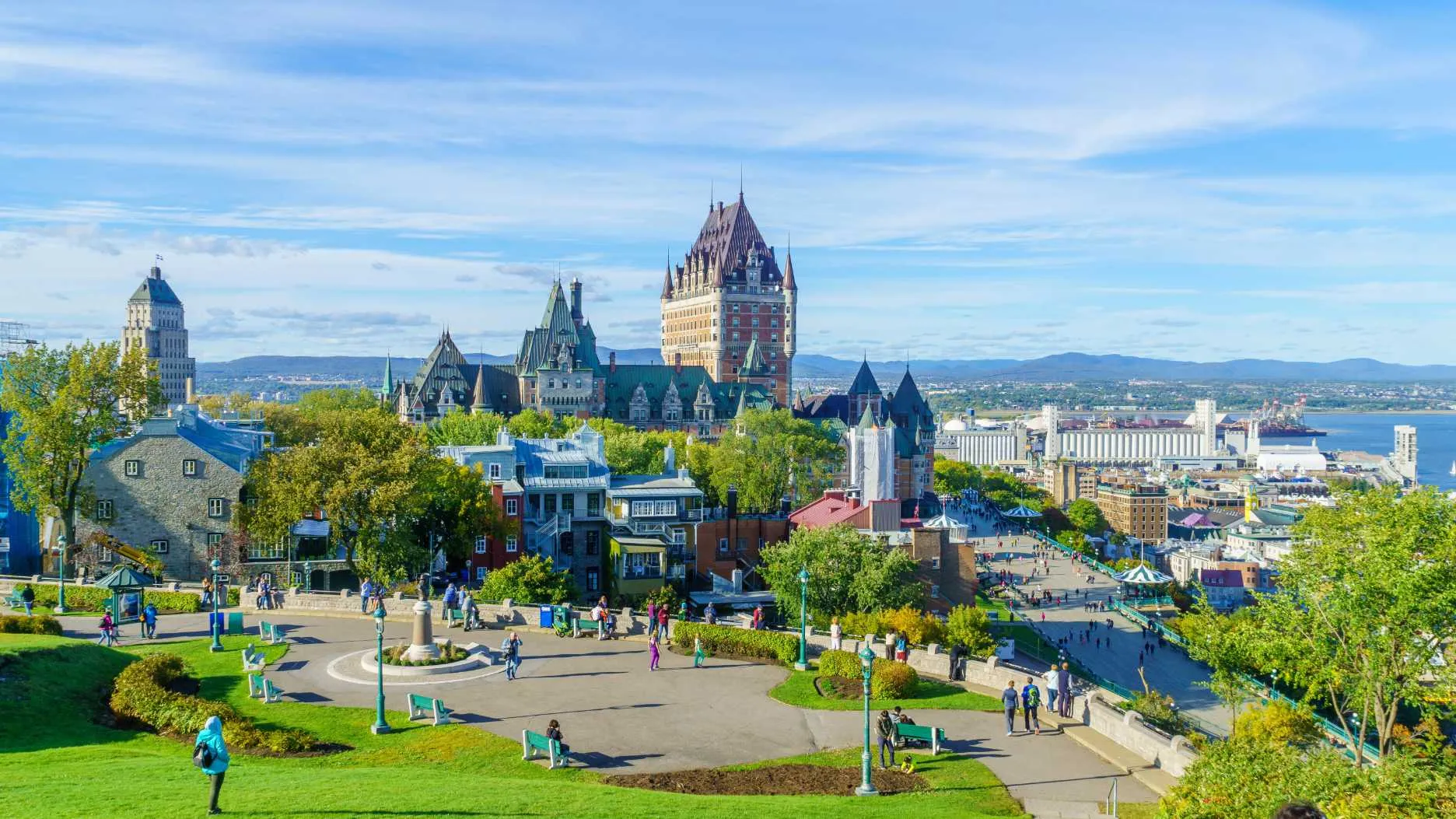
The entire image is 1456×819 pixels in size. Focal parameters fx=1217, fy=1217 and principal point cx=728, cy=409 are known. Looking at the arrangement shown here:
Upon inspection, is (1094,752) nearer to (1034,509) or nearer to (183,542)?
(183,542)

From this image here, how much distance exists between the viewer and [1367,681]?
31906 millimetres

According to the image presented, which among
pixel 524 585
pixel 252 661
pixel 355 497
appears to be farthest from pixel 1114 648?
pixel 252 661

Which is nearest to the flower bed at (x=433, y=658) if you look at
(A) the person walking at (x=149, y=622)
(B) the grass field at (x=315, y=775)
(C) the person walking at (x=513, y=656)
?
(C) the person walking at (x=513, y=656)

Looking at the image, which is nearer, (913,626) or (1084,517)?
(913,626)

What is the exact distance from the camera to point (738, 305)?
178750 mm

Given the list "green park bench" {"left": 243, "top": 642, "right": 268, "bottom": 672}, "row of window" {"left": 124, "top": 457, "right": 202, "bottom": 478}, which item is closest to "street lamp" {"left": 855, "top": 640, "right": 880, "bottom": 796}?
"green park bench" {"left": 243, "top": 642, "right": 268, "bottom": 672}

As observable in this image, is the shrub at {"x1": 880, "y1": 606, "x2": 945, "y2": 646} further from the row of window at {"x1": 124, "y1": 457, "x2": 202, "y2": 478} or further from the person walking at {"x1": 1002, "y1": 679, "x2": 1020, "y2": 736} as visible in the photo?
the row of window at {"x1": 124, "y1": 457, "x2": 202, "y2": 478}

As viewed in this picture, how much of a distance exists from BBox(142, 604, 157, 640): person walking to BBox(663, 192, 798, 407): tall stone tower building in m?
133

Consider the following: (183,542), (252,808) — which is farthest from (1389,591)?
(183,542)

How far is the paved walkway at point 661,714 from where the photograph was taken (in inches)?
1059

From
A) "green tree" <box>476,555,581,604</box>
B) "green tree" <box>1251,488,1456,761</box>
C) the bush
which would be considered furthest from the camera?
"green tree" <box>476,555,581,604</box>

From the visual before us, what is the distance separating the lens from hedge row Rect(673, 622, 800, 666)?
121ft

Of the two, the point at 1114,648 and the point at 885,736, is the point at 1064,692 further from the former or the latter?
the point at 1114,648

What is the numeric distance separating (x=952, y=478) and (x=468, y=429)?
97.0 meters
